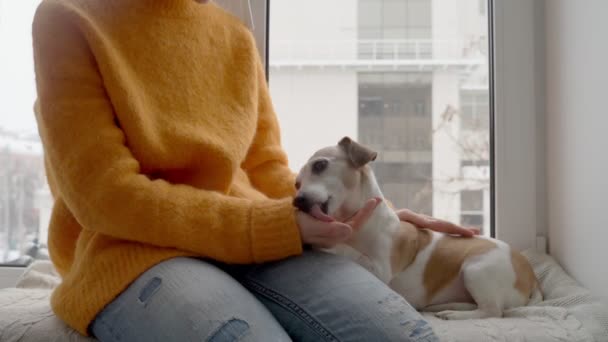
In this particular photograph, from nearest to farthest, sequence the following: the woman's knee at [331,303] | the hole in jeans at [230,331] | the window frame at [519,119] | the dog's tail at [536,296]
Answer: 1. the hole in jeans at [230,331]
2. the woman's knee at [331,303]
3. the dog's tail at [536,296]
4. the window frame at [519,119]

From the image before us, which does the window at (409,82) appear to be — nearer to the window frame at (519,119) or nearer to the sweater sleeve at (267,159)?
the window frame at (519,119)

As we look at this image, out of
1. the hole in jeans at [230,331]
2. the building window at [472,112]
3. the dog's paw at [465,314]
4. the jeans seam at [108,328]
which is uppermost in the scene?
the building window at [472,112]

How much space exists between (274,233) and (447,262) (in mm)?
625

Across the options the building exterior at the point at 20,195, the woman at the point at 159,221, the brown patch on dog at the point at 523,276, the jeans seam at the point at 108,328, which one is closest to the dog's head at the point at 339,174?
the woman at the point at 159,221

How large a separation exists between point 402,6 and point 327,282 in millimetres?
1083

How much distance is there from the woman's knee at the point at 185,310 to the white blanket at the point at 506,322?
138 millimetres

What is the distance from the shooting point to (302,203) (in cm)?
109

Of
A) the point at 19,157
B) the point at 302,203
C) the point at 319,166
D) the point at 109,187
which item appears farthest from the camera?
the point at 19,157

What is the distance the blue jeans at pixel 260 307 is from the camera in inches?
32.9

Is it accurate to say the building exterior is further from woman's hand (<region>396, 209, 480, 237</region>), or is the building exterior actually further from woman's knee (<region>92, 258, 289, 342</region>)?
woman's hand (<region>396, 209, 480, 237</region>)

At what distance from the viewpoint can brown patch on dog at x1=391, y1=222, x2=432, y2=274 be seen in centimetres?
141

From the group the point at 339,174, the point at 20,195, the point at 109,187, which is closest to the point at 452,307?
the point at 339,174

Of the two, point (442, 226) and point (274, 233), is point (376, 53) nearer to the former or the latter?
point (442, 226)

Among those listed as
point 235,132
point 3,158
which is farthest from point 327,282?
point 3,158
